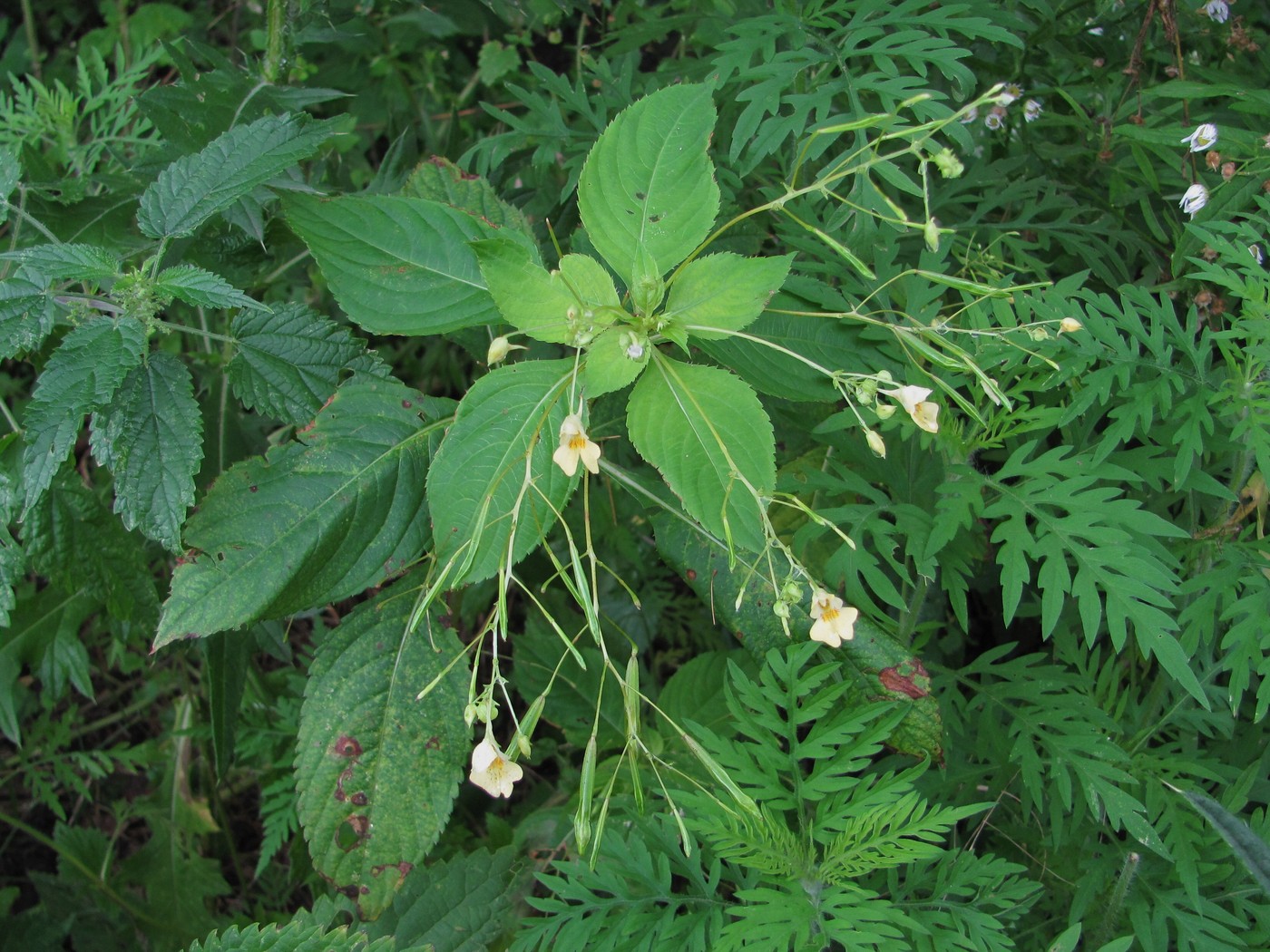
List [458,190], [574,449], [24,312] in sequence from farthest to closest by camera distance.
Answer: [458,190], [24,312], [574,449]

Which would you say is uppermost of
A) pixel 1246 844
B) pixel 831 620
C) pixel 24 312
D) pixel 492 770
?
pixel 24 312

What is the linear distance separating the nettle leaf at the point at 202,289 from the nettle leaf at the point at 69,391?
91mm

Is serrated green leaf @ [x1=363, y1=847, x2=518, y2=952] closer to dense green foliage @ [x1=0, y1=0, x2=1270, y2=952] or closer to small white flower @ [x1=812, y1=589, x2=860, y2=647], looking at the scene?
dense green foliage @ [x1=0, y1=0, x2=1270, y2=952]

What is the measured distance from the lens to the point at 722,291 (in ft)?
4.28

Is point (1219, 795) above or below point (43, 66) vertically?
below

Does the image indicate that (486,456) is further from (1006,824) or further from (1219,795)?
(1219,795)

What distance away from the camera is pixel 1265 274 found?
4.59 ft

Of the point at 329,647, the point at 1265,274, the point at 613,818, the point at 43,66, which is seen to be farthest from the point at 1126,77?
the point at 43,66

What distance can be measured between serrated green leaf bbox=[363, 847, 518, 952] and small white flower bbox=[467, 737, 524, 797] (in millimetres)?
722

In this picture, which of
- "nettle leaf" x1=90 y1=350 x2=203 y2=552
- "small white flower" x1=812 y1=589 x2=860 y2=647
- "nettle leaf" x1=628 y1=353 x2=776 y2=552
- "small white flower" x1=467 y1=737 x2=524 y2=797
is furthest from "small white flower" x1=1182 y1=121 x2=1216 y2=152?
"nettle leaf" x1=90 y1=350 x2=203 y2=552

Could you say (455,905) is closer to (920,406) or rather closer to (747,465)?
(747,465)

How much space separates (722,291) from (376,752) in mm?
898

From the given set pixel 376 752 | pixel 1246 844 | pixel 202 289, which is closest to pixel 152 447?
pixel 202 289

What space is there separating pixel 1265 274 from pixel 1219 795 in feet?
2.70
